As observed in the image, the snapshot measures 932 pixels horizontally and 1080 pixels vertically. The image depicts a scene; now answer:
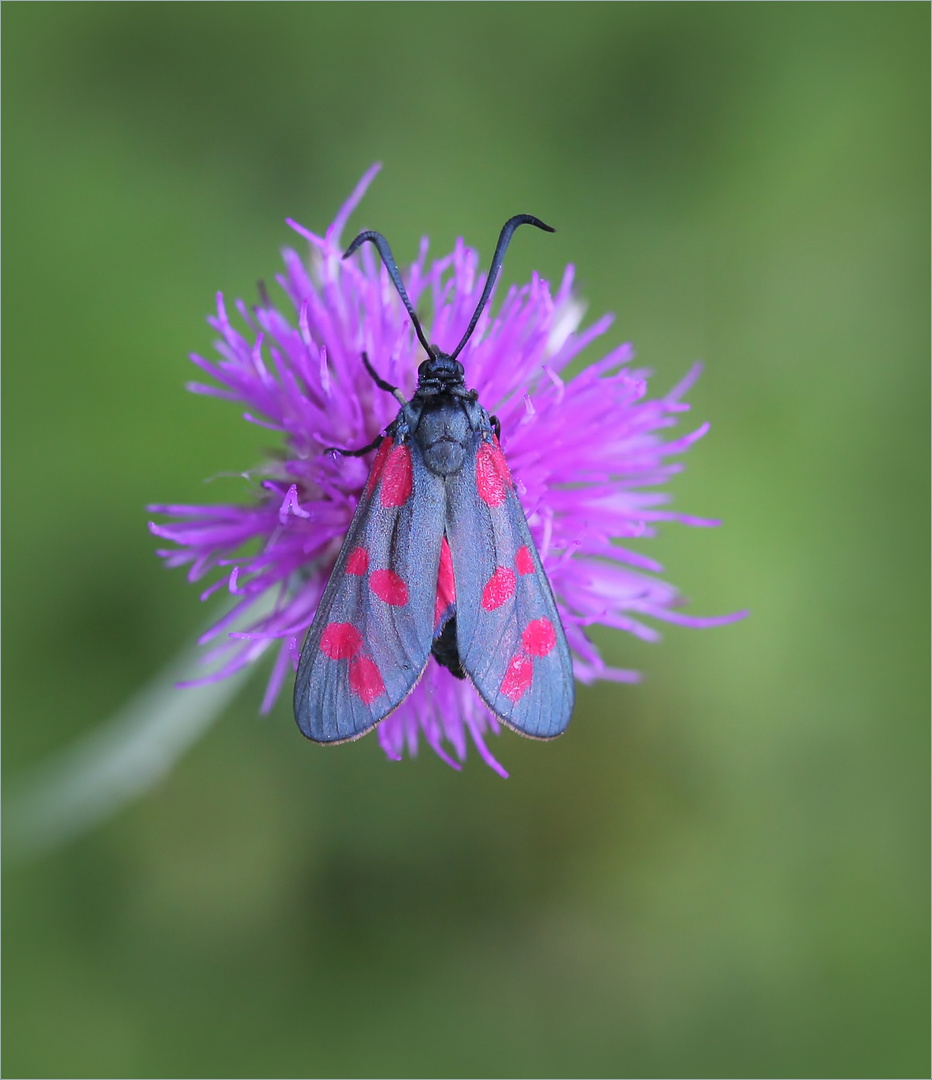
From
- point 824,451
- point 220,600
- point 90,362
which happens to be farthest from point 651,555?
point 90,362

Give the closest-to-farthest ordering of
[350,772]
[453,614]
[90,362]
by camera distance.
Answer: [453,614]
[90,362]
[350,772]

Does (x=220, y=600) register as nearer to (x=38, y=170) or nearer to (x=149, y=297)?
(x=149, y=297)

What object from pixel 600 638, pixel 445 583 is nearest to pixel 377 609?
pixel 445 583

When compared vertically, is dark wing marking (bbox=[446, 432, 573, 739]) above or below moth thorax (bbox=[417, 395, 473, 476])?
below

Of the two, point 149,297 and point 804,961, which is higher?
point 149,297

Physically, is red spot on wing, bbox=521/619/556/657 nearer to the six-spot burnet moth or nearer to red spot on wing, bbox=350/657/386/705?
the six-spot burnet moth

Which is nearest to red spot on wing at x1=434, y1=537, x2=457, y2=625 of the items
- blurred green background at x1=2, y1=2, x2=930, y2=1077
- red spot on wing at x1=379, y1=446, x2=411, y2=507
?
red spot on wing at x1=379, y1=446, x2=411, y2=507

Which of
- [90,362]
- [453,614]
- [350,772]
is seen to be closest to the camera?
[453,614]

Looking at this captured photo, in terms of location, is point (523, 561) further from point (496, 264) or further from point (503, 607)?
point (496, 264)
